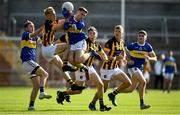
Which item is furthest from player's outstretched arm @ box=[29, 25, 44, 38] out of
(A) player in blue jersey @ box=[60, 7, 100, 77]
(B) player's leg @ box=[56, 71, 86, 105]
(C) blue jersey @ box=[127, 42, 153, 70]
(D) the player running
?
(C) blue jersey @ box=[127, 42, 153, 70]

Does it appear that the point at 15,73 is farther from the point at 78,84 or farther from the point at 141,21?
the point at 78,84

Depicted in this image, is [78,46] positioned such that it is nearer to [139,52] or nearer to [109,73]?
[109,73]

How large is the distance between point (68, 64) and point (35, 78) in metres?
1.31

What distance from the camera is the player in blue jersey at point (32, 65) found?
20.6 m

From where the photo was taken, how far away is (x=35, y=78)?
20750 mm

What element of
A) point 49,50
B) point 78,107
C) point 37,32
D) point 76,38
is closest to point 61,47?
point 49,50

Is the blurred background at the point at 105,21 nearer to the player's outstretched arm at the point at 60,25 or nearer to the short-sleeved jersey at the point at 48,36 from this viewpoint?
the short-sleeved jersey at the point at 48,36

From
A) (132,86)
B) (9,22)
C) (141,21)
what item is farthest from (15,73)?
(132,86)

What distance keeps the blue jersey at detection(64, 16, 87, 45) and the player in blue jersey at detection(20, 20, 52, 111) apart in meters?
1.08

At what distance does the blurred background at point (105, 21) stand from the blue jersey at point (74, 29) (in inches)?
1069

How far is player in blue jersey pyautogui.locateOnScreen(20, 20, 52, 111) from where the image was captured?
20.6 metres

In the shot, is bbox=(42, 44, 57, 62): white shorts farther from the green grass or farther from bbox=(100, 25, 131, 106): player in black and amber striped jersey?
bbox=(100, 25, 131, 106): player in black and amber striped jersey

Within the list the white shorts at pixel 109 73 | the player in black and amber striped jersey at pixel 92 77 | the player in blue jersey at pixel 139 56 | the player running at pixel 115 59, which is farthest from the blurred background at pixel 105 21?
the player in black and amber striped jersey at pixel 92 77

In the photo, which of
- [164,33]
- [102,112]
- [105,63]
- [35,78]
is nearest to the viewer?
[102,112]
